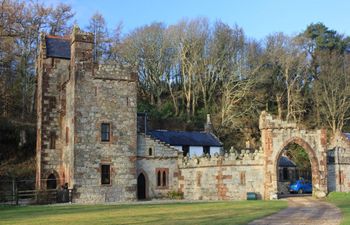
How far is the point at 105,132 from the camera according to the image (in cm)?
3544

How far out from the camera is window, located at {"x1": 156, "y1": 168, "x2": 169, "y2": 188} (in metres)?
37.8

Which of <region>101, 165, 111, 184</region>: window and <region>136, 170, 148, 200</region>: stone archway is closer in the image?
<region>101, 165, 111, 184</region>: window

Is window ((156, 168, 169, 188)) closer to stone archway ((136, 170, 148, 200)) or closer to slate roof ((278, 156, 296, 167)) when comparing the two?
stone archway ((136, 170, 148, 200))

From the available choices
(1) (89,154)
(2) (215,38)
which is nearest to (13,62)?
(1) (89,154)

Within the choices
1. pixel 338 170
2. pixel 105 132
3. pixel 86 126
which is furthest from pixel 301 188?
pixel 86 126

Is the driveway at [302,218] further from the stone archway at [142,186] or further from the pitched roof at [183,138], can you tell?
the pitched roof at [183,138]

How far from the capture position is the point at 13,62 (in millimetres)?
47812

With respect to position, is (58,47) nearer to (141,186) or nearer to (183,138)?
(141,186)

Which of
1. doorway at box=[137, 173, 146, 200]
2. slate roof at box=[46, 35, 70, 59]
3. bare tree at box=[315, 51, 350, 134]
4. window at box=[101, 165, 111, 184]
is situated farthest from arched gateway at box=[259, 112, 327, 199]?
bare tree at box=[315, 51, 350, 134]

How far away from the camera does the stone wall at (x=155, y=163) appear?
37375 mm

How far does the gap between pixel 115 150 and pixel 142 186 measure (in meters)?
4.02

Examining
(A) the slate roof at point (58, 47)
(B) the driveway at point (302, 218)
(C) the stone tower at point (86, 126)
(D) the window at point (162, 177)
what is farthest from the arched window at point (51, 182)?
(B) the driveway at point (302, 218)

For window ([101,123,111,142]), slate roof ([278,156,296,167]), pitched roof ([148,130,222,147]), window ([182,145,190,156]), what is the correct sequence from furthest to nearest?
slate roof ([278,156,296,167])
window ([182,145,190,156])
pitched roof ([148,130,222,147])
window ([101,123,111,142])

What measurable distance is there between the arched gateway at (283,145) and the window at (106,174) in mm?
11101
